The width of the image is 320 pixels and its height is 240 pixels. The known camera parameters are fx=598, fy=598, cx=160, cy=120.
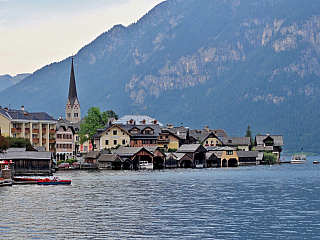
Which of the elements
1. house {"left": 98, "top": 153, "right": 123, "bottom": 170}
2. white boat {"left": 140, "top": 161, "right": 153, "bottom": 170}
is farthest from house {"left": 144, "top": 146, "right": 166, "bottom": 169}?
house {"left": 98, "top": 153, "right": 123, "bottom": 170}

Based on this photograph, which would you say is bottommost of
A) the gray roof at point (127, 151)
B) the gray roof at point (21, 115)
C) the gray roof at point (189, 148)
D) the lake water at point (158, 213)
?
the lake water at point (158, 213)

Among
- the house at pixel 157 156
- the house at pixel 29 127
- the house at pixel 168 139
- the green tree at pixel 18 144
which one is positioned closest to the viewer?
the green tree at pixel 18 144

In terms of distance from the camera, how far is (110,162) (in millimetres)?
153750

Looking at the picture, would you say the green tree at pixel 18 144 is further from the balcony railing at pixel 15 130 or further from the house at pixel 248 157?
the house at pixel 248 157

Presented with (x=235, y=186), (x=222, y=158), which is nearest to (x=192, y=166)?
(x=222, y=158)

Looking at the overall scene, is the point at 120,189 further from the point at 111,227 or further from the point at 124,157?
the point at 124,157

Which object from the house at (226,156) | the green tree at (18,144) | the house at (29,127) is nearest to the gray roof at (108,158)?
the house at (29,127)

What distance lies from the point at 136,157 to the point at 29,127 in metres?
31.2

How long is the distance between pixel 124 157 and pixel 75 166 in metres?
13.0

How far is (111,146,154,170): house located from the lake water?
232 ft

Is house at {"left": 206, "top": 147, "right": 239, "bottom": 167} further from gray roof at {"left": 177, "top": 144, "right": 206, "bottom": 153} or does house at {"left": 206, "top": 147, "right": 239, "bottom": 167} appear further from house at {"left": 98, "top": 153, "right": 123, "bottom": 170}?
house at {"left": 98, "top": 153, "right": 123, "bottom": 170}

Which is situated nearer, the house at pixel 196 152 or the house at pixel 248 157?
the house at pixel 196 152

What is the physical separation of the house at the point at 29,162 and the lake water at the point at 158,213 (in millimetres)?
29885

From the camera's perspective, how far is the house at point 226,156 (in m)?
183
